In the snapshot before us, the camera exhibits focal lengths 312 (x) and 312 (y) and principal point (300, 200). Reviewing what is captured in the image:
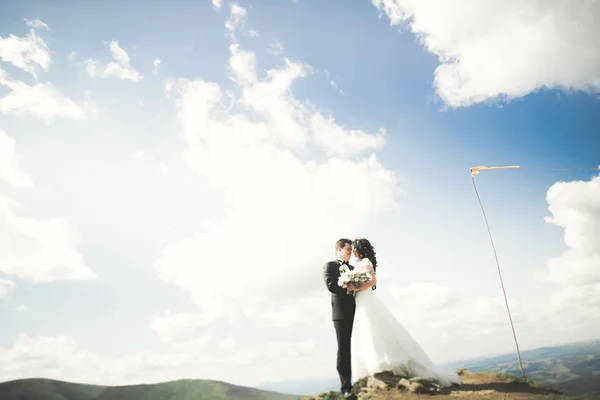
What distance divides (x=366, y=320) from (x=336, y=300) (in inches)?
43.2

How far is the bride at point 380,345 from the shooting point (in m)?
9.33

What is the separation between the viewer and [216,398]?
144m

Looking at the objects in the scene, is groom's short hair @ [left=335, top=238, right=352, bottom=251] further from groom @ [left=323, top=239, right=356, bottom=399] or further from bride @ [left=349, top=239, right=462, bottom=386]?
bride @ [left=349, top=239, right=462, bottom=386]

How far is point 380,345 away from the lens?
940cm

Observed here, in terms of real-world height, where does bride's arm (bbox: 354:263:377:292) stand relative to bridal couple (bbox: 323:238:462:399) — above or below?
above

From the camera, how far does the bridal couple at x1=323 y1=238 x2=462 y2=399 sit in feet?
30.6

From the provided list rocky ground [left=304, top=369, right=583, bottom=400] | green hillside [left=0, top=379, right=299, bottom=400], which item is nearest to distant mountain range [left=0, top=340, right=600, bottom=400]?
green hillside [left=0, top=379, right=299, bottom=400]

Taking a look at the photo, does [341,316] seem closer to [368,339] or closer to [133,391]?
[368,339]

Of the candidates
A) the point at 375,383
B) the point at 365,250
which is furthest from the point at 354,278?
the point at 375,383

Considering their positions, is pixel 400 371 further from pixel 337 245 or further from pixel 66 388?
pixel 66 388

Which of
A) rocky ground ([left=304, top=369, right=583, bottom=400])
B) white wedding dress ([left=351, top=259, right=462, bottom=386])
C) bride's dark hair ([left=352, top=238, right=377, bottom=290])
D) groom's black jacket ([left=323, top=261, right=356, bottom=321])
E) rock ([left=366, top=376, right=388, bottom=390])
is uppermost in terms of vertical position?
bride's dark hair ([left=352, top=238, right=377, bottom=290])

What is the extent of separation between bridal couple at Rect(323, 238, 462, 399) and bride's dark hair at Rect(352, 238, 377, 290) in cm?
23

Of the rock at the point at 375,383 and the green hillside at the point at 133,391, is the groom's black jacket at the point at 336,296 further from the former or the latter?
the green hillside at the point at 133,391

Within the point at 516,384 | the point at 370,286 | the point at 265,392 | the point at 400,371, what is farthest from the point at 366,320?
the point at 265,392
